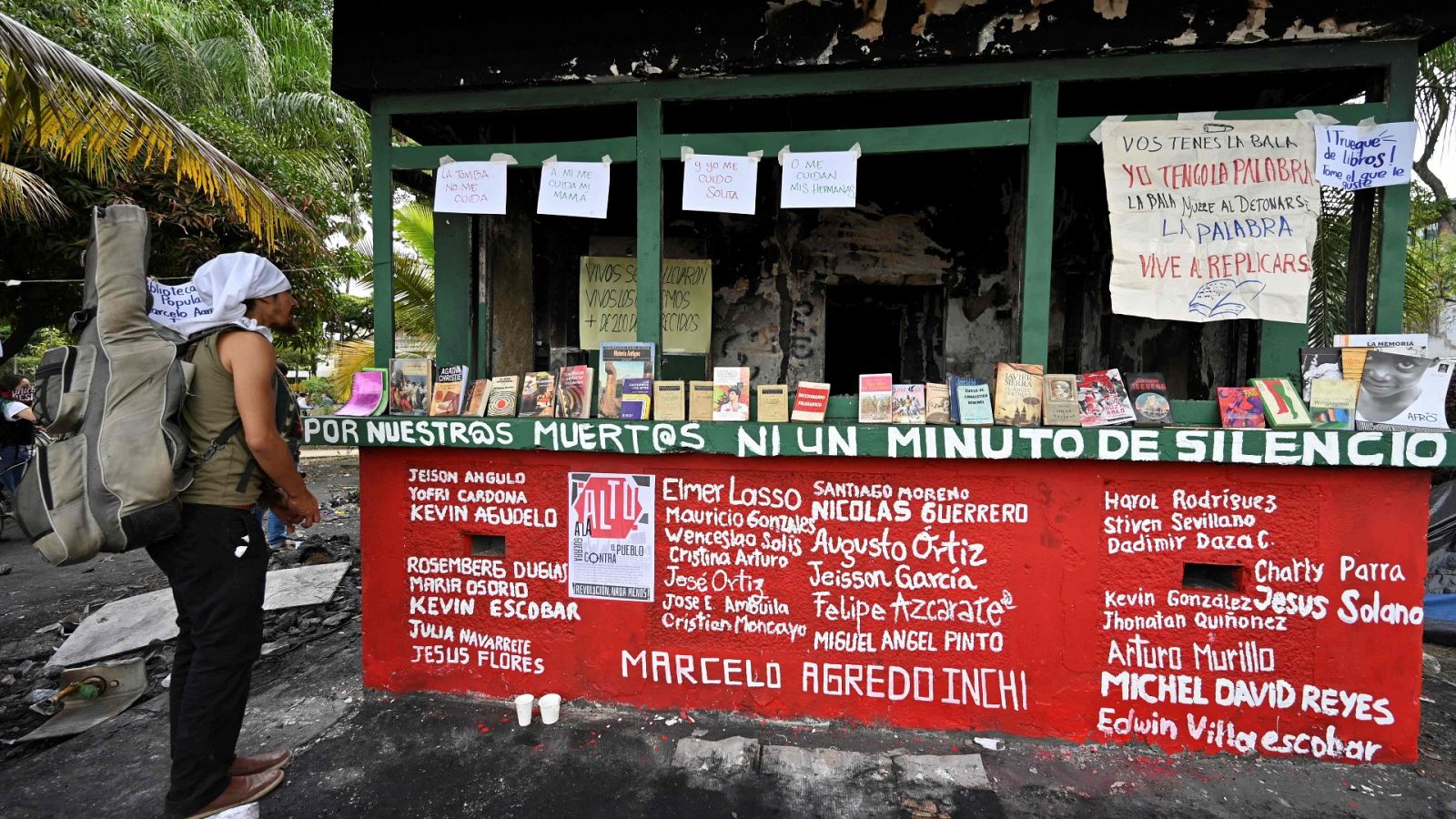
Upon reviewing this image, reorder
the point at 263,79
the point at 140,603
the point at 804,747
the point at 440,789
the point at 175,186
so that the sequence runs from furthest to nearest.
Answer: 1. the point at 263,79
2. the point at 175,186
3. the point at 140,603
4. the point at 804,747
5. the point at 440,789

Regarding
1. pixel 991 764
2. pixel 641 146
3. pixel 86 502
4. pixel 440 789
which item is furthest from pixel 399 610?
pixel 991 764

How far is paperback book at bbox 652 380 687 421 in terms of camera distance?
10.3 ft

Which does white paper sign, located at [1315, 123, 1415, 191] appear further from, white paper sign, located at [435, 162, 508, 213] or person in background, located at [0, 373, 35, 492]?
person in background, located at [0, 373, 35, 492]

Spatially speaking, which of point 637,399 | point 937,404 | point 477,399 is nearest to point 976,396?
point 937,404

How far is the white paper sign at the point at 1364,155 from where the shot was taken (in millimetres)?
2770

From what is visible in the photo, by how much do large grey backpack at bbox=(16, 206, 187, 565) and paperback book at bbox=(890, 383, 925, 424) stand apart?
2.75m

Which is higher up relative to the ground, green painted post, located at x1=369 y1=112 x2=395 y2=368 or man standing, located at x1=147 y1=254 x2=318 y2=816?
green painted post, located at x1=369 y1=112 x2=395 y2=368

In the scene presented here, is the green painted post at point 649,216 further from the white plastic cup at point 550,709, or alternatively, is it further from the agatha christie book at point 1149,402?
the agatha christie book at point 1149,402

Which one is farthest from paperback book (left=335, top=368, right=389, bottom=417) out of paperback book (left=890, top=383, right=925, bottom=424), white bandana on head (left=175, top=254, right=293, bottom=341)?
paperback book (left=890, top=383, right=925, bottom=424)

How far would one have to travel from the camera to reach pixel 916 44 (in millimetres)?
2996

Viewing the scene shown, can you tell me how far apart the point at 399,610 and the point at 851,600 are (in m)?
2.29

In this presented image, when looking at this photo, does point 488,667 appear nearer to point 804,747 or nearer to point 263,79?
point 804,747

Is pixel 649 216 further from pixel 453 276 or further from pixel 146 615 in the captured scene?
pixel 146 615

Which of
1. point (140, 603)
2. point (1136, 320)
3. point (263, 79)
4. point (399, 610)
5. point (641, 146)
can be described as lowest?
point (140, 603)
